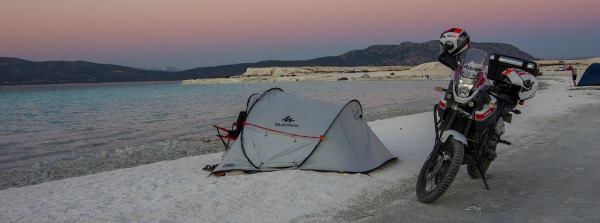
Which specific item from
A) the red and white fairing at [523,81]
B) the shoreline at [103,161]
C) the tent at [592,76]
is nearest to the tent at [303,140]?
the shoreline at [103,161]

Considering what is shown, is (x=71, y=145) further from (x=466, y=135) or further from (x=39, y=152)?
(x=466, y=135)

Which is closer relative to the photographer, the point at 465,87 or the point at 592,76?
the point at 465,87

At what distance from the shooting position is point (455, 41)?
6.71m

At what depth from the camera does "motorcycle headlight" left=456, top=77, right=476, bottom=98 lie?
20.7 ft

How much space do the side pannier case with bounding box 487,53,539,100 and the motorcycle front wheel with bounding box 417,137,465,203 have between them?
1305mm

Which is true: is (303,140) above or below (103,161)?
above

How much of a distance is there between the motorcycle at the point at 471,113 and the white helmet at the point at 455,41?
0.12 m

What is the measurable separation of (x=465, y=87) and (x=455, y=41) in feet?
2.51

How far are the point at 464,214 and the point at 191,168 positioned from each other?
5950mm

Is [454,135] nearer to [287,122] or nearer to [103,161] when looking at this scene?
[287,122]

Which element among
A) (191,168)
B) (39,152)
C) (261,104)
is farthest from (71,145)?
(261,104)

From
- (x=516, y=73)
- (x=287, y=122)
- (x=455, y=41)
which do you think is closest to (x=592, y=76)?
(x=287, y=122)

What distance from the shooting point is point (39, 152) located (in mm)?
Answer: 16406

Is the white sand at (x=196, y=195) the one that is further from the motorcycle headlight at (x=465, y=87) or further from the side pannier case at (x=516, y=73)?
the side pannier case at (x=516, y=73)
